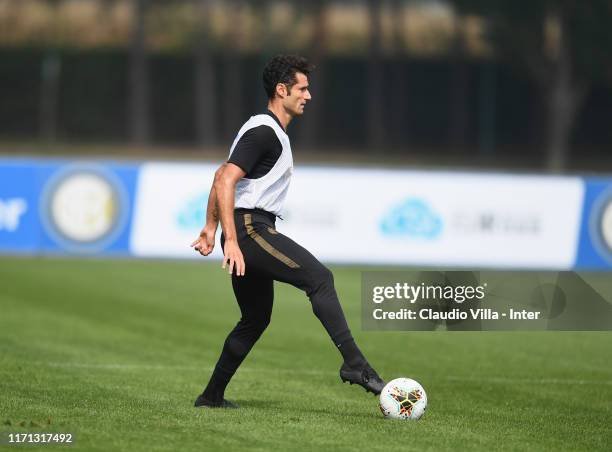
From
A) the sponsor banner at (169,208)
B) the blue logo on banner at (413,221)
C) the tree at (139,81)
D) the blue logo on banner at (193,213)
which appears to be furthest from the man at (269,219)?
the tree at (139,81)

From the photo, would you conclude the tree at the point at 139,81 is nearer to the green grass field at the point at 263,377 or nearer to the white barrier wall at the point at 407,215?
the white barrier wall at the point at 407,215

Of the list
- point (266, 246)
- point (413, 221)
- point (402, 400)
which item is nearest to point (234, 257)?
point (266, 246)

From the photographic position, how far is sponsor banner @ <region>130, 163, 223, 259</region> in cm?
2008

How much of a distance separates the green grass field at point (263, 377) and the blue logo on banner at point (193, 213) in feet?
6.22

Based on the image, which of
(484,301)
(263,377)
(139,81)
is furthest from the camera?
(139,81)

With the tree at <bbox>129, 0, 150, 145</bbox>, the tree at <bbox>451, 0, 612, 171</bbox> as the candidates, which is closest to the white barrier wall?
the tree at <bbox>451, 0, 612, 171</bbox>

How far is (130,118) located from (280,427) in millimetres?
40846

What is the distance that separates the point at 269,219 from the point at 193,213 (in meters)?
11.7

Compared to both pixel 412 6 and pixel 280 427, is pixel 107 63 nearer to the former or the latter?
pixel 412 6

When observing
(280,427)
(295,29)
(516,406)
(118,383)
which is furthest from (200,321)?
(295,29)

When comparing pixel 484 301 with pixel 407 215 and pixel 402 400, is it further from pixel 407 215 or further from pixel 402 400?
pixel 407 215

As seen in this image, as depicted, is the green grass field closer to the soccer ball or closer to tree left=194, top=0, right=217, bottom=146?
the soccer ball

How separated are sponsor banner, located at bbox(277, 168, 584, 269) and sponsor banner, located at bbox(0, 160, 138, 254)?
8.69ft

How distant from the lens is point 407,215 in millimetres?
20203
